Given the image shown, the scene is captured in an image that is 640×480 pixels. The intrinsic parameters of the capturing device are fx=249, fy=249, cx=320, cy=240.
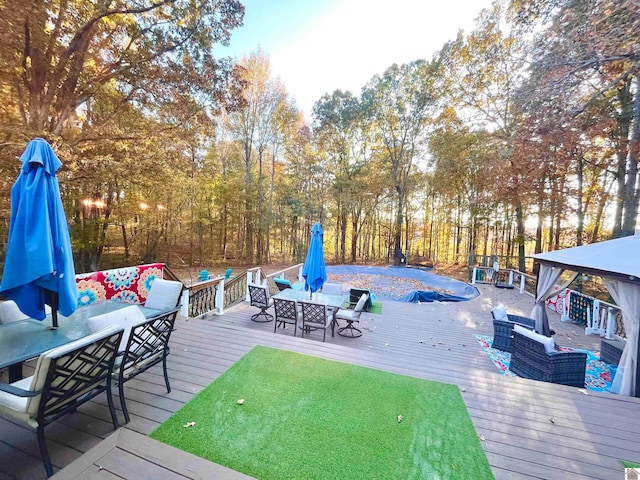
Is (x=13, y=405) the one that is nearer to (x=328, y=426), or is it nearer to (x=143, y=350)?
(x=143, y=350)

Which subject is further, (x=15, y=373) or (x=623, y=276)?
(x=623, y=276)

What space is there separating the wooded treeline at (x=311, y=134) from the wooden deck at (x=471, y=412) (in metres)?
5.41

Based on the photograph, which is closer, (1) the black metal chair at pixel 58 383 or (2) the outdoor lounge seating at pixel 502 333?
(1) the black metal chair at pixel 58 383

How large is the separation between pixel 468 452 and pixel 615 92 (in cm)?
1196

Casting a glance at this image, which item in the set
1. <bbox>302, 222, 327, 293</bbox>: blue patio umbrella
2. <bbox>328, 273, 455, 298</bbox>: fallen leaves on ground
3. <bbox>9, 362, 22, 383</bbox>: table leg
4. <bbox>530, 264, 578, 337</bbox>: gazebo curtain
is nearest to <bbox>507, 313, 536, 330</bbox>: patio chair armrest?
<bbox>530, 264, 578, 337</bbox>: gazebo curtain

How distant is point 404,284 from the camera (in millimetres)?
12117

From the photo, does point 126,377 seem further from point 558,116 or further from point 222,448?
point 558,116

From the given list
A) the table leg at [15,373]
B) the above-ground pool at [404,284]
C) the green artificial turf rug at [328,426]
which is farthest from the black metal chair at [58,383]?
the above-ground pool at [404,284]

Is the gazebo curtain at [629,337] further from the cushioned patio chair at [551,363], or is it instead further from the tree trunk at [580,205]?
the tree trunk at [580,205]

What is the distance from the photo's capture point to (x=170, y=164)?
7270mm

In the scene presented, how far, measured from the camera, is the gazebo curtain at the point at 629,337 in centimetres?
292

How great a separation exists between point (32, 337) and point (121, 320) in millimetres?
655

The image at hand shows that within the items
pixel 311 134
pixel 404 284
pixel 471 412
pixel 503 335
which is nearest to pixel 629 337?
pixel 503 335

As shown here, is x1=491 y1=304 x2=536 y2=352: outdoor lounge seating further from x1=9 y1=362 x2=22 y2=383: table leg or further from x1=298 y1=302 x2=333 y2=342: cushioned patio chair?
x1=9 y1=362 x2=22 y2=383: table leg
